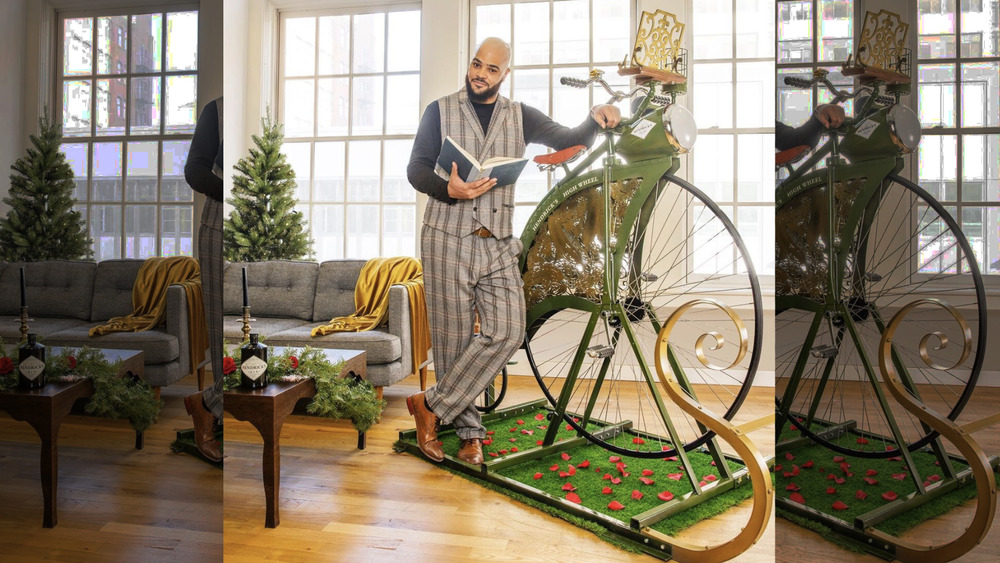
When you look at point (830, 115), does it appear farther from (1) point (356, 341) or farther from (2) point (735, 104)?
(2) point (735, 104)

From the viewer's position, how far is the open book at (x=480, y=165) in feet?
7.74

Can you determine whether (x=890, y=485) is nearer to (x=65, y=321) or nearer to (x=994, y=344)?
(x=994, y=344)

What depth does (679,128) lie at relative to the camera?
2129 millimetres

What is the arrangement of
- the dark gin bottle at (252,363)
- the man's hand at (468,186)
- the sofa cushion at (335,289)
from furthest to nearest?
1. the sofa cushion at (335,289)
2. the man's hand at (468,186)
3. the dark gin bottle at (252,363)

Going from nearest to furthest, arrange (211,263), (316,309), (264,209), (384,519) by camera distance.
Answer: (211,263), (384,519), (316,309), (264,209)

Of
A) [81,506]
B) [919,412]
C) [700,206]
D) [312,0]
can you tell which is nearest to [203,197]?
[81,506]

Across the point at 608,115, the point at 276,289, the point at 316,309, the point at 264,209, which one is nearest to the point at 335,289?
the point at 316,309

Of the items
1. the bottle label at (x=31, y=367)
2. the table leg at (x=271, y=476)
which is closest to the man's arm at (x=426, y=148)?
the table leg at (x=271, y=476)

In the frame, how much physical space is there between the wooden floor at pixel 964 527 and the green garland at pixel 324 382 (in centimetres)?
144

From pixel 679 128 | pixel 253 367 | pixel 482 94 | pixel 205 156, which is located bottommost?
pixel 253 367

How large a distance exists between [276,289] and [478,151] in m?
1.51

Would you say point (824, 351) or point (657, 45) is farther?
point (657, 45)

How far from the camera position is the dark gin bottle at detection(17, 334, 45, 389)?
17.9 inches

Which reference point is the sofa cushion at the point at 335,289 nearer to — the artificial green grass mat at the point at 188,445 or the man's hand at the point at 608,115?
the man's hand at the point at 608,115
